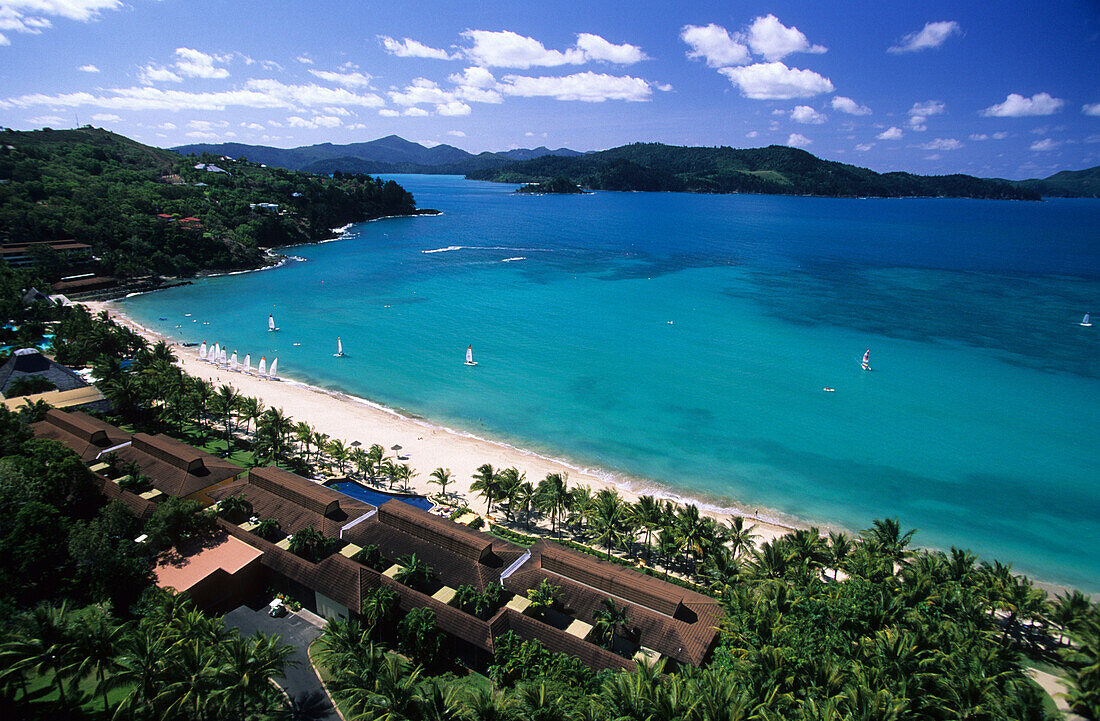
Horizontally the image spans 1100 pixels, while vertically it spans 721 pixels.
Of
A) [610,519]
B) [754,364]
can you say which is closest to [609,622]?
[610,519]

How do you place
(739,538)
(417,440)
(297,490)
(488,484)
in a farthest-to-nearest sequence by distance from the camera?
(417,440)
(488,484)
(297,490)
(739,538)

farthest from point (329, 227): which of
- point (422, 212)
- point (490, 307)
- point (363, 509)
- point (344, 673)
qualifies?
point (344, 673)

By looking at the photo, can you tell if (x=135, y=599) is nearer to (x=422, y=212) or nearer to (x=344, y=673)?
(x=344, y=673)

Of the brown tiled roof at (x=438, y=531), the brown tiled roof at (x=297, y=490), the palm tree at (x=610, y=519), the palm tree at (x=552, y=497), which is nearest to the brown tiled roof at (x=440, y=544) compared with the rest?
the brown tiled roof at (x=438, y=531)

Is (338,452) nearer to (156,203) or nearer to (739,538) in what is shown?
(739,538)

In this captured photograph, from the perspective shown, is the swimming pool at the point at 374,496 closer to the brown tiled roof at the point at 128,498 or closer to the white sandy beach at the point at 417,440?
the white sandy beach at the point at 417,440
